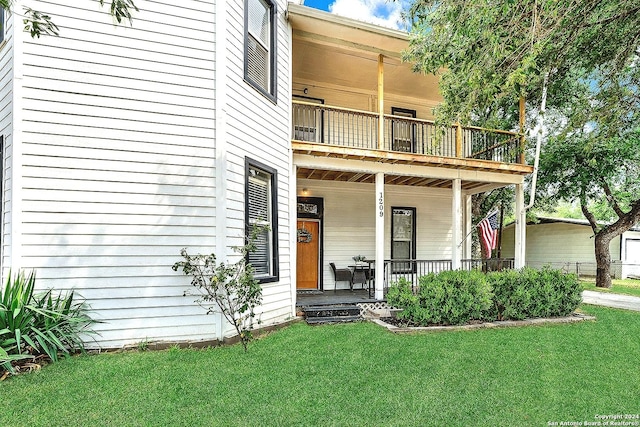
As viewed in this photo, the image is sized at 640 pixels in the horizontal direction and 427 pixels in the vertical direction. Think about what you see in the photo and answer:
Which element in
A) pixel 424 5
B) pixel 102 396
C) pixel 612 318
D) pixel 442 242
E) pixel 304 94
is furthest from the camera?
pixel 442 242

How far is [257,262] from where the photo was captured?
6199 mm

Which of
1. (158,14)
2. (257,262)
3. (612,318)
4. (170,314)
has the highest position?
(158,14)

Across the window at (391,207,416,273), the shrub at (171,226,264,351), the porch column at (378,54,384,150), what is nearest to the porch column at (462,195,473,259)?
the window at (391,207,416,273)

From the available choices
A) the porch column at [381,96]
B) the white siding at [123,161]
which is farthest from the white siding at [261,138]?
the porch column at [381,96]

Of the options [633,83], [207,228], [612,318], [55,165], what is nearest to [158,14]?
[55,165]

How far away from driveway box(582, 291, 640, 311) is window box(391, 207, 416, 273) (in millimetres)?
4882

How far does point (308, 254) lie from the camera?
964 cm

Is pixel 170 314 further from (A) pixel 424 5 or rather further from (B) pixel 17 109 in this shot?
(A) pixel 424 5

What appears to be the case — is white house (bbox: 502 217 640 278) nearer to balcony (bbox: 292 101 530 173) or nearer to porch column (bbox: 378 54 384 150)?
balcony (bbox: 292 101 530 173)

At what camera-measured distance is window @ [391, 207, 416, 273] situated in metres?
10.5

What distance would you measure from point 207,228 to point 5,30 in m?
3.94

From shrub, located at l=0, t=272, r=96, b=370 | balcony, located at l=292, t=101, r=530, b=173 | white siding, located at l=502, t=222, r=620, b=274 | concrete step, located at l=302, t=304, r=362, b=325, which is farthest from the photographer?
white siding, located at l=502, t=222, r=620, b=274

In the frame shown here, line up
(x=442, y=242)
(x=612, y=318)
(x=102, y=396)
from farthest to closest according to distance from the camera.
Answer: (x=442, y=242) → (x=612, y=318) → (x=102, y=396)

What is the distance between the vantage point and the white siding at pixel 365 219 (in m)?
9.84
